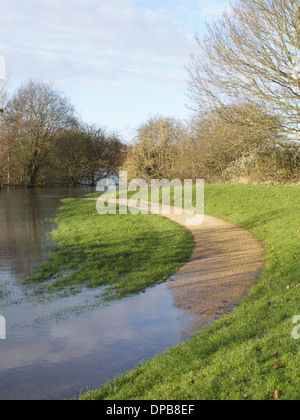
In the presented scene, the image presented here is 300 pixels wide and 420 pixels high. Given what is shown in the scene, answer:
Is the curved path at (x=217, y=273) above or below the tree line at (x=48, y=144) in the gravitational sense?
below

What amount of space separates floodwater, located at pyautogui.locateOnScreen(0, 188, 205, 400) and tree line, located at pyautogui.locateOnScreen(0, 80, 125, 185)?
32.9 meters

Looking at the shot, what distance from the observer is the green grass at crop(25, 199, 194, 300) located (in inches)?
328

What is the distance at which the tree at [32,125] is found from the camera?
42.9m

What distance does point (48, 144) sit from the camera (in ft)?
146

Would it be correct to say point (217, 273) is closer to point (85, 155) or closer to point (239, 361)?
point (239, 361)

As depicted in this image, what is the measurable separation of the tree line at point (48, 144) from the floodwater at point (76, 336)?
32.9 metres

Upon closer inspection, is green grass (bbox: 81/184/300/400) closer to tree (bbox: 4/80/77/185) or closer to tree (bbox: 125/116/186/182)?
tree (bbox: 125/116/186/182)

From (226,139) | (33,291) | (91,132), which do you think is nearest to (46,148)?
(91,132)

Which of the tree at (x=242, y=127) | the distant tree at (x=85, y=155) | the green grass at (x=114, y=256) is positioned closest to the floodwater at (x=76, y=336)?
the green grass at (x=114, y=256)

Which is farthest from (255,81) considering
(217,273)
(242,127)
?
(217,273)

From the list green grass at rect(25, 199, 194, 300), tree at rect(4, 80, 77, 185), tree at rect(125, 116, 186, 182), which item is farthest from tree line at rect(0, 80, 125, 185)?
green grass at rect(25, 199, 194, 300)

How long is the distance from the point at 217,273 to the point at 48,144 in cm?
3928

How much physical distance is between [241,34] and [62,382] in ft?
34.7

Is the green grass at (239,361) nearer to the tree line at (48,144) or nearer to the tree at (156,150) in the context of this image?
the tree at (156,150)
